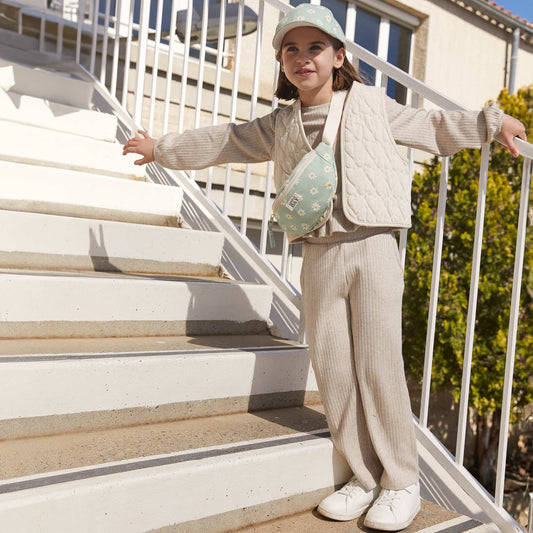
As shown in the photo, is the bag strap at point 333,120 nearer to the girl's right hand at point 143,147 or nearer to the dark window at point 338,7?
the girl's right hand at point 143,147

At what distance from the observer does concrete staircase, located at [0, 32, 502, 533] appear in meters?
1.38

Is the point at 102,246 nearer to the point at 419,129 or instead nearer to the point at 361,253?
the point at 361,253

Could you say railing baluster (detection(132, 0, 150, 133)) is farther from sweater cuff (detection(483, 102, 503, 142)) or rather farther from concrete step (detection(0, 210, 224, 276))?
sweater cuff (detection(483, 102, 503, 142))

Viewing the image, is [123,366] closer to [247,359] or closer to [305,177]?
[247,359]

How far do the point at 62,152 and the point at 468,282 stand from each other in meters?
3.89

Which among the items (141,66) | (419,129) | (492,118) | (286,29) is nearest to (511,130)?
(492,118)

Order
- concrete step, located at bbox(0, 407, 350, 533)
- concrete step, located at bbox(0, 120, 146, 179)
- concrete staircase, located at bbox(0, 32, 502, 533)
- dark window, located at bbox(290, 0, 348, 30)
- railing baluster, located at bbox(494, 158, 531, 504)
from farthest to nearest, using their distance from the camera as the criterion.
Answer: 1. dark window, located at bbox(290, 0, 348, 30)
2. concrete step, located at bbox(0, 120, 146, 179)
3. railing baluster, located at bbox(494, 158, 531, 504)
4. concrete staircase, located at bbox(0, 32, 502, 533)
5. concrete step, located at bbox(0, 407, 350, 533)

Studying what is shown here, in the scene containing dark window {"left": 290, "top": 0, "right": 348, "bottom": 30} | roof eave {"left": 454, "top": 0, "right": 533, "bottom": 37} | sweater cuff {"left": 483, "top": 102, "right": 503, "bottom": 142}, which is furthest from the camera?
roof eave {"left": 454, "top": 0, "right": 533, "bottom": 37}

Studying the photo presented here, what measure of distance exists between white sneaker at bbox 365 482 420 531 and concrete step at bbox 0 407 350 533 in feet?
0.61

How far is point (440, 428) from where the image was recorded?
21.5 ft

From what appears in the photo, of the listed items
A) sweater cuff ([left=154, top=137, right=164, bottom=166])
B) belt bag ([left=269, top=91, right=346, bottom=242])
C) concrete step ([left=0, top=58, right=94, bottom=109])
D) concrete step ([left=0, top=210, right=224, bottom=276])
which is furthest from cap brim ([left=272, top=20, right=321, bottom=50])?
concrete step ([left=0, top=58, right=94, bottom=109])

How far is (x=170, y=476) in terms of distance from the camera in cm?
139

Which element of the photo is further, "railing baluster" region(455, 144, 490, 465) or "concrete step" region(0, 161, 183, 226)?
"concrete step" region(0, 161, 183, 226)

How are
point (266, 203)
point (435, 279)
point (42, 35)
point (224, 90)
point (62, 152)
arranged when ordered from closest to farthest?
point (435, 279)
point (266, 203)
point (62, 152)
point (42, 35)
point (224, 90)
